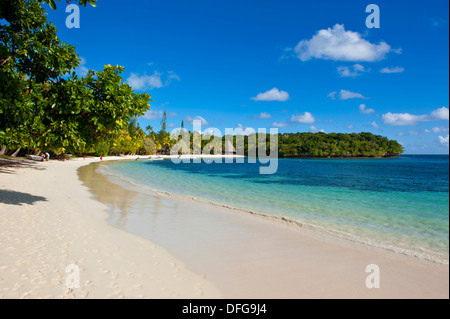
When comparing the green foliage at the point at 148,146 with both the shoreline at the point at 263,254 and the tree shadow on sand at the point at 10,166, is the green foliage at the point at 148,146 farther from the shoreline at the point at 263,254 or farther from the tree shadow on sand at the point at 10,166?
the shoreline at the point at 263,254

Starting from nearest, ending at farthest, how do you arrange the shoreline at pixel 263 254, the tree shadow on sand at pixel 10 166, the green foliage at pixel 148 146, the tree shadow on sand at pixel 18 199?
the shoreline at pixel 263 254
the tree shadow on sand at pixel 18 199
the tree shadow on sand at pixel 10 166
the green foliage at pixel 148 146

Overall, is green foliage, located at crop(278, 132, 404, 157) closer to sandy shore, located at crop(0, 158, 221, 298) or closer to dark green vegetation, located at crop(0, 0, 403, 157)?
→ dark green vegetation, located at crop(0, 0, 403, 157)

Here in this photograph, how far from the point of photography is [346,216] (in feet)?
44.2

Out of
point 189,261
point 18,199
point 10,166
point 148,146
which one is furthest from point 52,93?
point 148,146

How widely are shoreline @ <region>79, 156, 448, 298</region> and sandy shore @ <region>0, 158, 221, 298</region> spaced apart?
53cm

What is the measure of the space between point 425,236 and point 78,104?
12.9 m

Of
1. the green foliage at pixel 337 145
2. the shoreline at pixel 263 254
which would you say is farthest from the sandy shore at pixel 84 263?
the green foliage at pixel 337 145

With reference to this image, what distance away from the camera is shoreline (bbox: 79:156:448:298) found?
→ 5.00 meters

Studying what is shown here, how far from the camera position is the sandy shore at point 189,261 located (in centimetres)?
485

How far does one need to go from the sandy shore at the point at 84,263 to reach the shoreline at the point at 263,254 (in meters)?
0.53

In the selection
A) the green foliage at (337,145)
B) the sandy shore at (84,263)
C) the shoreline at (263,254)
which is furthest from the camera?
the green foliage at (337,145)

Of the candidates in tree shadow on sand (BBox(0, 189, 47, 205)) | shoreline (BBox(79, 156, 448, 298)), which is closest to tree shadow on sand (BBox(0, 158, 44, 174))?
tree shadow on sand (BBox(0, 189, 47, 205))
